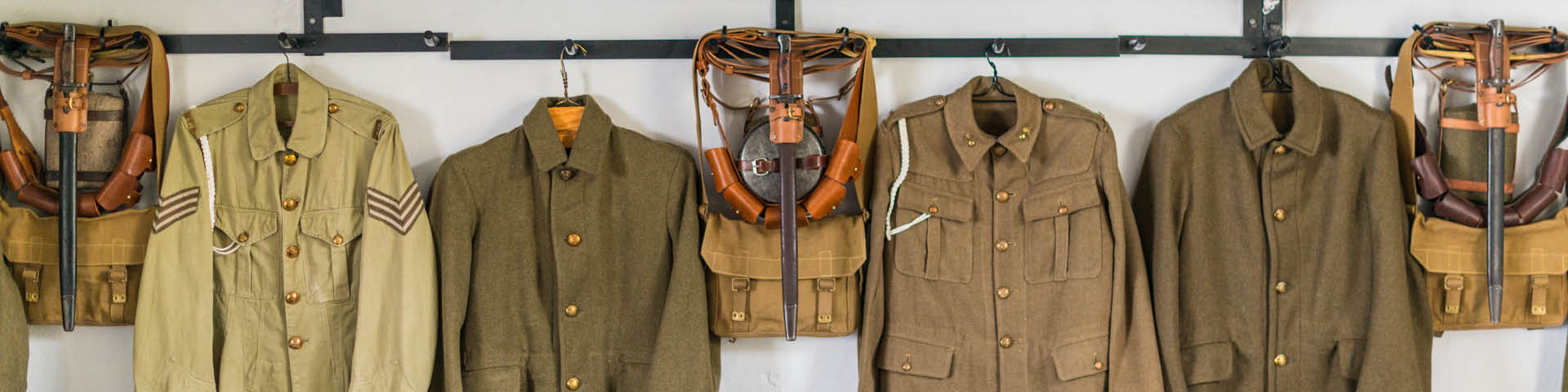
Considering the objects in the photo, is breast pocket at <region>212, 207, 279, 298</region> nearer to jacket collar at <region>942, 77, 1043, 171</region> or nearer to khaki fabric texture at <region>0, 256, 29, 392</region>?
khaki fabric texture at <region>0, 256, 29, 392</region>

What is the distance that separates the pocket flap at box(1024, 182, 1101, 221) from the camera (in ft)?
9.62

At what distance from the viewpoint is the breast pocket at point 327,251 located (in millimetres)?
2906

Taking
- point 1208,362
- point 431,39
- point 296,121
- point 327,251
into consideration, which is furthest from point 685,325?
point 1208,362

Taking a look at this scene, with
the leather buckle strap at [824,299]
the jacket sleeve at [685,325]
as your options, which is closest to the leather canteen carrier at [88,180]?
the jacket sleeve at [685,325]

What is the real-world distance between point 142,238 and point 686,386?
1797 mm

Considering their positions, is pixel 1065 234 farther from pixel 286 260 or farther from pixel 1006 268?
pixel 286 260

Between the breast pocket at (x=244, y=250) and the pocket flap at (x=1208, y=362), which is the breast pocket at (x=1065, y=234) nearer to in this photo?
the pocket flap at (x=1208, y=362)

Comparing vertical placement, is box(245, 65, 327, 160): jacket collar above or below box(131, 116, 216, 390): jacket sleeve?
above

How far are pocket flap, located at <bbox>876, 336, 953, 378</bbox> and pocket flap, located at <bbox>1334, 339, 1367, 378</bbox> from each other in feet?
4.09

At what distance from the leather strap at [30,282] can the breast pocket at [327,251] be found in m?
→ 0.88

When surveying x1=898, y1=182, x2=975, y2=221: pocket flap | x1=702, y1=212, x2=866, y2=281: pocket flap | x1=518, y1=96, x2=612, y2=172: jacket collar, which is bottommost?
x1=702, y1=212, x2=866, y2=281: pocket flap

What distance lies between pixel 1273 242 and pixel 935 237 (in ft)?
3.56

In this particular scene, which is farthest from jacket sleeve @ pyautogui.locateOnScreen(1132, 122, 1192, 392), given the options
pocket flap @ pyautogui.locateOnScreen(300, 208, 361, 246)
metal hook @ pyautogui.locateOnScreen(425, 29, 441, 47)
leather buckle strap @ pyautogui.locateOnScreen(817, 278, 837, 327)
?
pocket flap @ pyautogui.locateOnScreen(300, 208, 361, 246)

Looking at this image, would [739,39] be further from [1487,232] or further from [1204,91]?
[1487,232]
